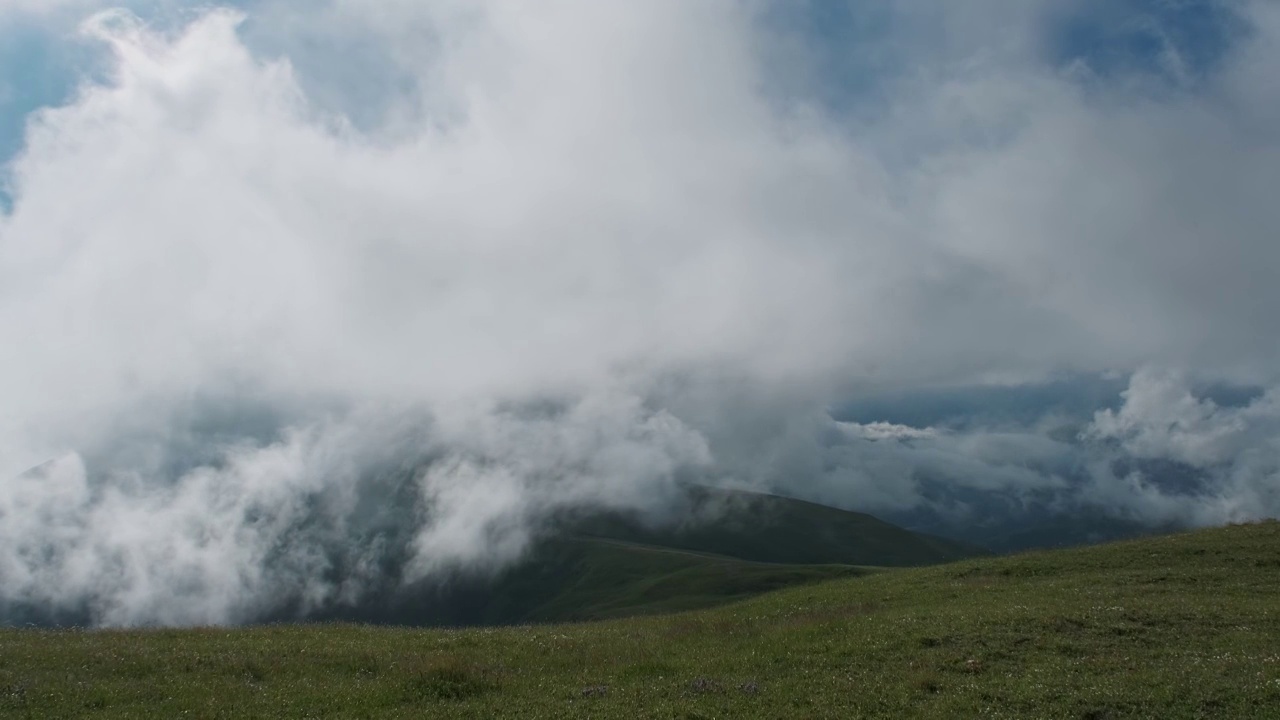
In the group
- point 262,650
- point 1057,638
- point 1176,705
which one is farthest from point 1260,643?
point 262,650

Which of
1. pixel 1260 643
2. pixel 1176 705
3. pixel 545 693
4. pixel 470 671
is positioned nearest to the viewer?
pixel 1176 705

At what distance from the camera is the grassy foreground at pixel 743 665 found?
20.0m

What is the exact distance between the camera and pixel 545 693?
2203cm

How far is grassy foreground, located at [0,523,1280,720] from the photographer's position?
789 inches

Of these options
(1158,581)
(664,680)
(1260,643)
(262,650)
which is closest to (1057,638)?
(1260,643)

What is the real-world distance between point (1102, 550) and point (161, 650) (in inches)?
1782

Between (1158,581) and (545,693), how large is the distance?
29.9m

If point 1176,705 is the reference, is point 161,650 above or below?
above

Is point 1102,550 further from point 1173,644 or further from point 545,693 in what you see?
point 545,693

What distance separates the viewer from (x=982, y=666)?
2327cm

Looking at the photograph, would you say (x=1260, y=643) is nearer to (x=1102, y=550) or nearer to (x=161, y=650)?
(x=1102, y=550)

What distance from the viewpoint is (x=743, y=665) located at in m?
24.8

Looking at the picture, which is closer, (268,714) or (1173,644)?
(268,714)

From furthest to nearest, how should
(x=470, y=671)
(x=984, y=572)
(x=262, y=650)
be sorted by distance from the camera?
(x=984, y=572) → (x=262, y=650) → (x=470, y=671)
